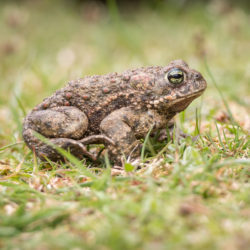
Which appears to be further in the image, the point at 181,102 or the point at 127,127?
the point at 181,102

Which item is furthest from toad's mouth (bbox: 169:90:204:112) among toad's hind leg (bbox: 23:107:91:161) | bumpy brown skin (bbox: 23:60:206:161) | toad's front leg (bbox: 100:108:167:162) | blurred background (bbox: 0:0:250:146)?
blurred background (bbox: 0:0:250:146)

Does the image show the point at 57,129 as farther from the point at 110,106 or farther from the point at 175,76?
the point at 175,76

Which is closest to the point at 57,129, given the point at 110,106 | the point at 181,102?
the point at 110,106

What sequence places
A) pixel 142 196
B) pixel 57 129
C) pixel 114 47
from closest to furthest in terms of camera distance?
1. pixel 142 196
2. pixel 57 129
3. pixel 114 47

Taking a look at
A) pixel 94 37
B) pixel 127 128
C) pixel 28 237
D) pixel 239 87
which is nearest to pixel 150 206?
pixel 28 237

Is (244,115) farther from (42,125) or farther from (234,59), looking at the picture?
(234,59)

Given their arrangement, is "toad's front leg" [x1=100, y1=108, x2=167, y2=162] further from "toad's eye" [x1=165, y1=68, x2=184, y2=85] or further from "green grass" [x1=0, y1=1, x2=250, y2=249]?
"toad's eye" [x1=165, y1=68, x2=184, y2=85]
